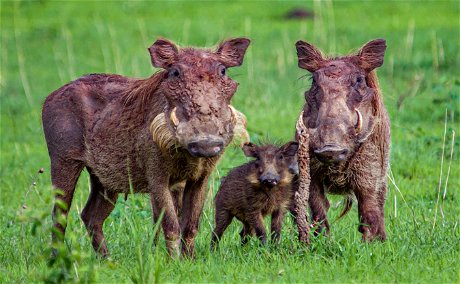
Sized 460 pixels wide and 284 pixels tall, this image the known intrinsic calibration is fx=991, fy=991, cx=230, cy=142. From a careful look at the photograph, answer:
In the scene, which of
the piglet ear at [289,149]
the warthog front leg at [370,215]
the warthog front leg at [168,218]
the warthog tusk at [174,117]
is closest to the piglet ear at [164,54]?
the warthog tusk at [174,117]

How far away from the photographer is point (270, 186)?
7254mm

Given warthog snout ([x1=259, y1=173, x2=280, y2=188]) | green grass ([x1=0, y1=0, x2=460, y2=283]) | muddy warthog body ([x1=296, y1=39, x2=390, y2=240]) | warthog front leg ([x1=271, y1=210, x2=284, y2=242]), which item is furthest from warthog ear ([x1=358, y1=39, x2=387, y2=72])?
warthog front leg ([x1=271, y1=210, x2=284, y2=242])

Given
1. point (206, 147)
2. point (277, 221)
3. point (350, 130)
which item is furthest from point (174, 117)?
point (277, 221)

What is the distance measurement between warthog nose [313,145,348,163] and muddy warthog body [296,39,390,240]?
0.02 m

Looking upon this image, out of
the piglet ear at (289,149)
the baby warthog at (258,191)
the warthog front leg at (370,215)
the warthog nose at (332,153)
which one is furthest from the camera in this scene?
the baby warthog at (258,191)

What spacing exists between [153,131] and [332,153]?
4.01 ft

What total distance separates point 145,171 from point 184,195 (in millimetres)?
355

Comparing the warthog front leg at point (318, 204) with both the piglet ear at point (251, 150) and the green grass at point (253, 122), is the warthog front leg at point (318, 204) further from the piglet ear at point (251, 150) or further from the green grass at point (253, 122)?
the piglet ear at point (251, 150)

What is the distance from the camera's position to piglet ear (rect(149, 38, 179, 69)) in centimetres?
664

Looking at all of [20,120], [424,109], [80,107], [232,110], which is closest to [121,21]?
[20,120]

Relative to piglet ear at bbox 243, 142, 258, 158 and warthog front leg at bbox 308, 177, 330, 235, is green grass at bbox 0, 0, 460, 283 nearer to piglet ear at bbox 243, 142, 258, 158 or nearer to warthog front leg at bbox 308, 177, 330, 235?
warthog front leg at bbox 308, 177, 330, 235

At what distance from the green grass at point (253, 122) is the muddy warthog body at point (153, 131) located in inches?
10.4

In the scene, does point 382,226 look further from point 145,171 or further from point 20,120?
point 20,120

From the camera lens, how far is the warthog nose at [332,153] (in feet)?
20.3
